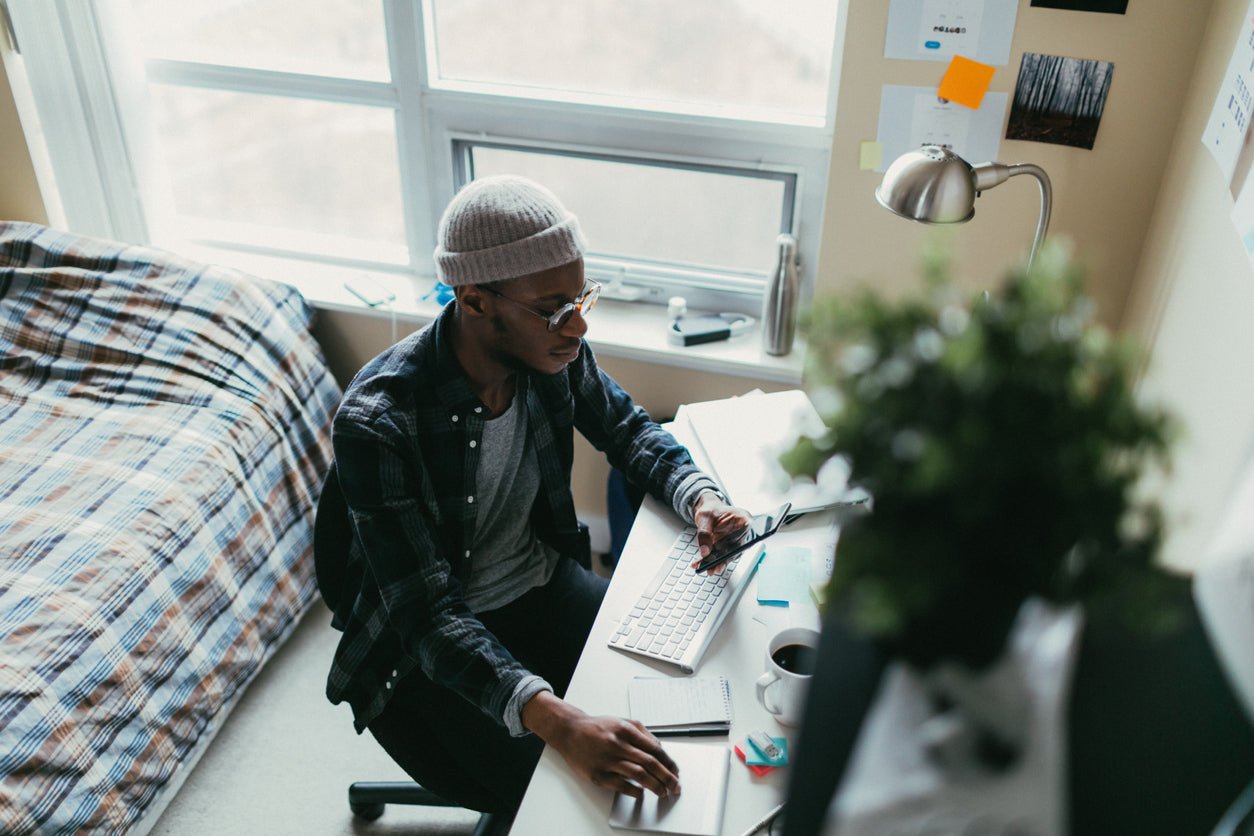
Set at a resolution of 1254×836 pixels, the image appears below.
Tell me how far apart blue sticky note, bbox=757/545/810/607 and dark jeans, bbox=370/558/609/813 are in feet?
1.22

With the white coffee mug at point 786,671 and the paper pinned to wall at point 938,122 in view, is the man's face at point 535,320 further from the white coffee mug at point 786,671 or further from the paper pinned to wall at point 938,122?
the paper pinned to wall at point 938,122

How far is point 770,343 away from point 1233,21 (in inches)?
41.7

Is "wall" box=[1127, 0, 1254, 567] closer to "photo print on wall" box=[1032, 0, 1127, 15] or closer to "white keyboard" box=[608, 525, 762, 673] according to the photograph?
"photo print on wall" box=[1032, 0, 1127, 15]

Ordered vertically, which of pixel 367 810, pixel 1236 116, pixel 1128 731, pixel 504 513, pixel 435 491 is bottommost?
pixel 367 810

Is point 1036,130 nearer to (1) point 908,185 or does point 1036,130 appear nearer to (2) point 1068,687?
(1) point 908,185

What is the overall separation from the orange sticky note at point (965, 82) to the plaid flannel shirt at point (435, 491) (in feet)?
2.84

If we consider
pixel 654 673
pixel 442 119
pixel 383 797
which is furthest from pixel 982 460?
pixel 442 119

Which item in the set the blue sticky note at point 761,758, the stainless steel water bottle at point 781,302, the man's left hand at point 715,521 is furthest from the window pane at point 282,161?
the blue sticky note at point 761,758

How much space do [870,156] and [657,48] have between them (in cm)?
60

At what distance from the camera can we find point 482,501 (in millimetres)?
1525

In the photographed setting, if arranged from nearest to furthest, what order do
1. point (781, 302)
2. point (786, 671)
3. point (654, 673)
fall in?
point (786, 671), point (654, 673), point (781, 302)

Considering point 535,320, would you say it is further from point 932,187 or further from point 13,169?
point 13,169

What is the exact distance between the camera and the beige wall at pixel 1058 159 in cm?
175

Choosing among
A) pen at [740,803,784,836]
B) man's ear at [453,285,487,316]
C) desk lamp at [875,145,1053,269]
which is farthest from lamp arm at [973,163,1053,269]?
pen at [740,803,784,836]
